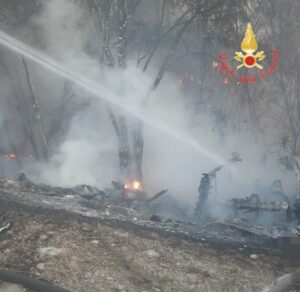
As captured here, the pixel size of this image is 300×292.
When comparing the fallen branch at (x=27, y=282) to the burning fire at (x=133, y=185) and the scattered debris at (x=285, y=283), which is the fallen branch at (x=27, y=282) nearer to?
the scattered debris at (x=285, y=283)

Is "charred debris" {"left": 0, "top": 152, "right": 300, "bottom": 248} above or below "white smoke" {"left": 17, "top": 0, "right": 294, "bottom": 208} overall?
below

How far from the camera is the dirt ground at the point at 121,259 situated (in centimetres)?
604

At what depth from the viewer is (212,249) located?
7.39 m

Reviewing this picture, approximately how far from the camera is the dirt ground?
238 inches

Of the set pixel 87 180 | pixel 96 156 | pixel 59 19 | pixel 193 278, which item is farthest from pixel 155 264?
pixel 59 19

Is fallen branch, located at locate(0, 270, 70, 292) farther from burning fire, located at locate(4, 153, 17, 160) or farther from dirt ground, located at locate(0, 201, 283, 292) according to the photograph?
burning fire, located at locate(4, 153, 17, 160)

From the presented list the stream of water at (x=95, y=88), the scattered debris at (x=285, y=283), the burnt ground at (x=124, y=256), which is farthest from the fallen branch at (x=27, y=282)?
the stream of water at (x=95, y=88)

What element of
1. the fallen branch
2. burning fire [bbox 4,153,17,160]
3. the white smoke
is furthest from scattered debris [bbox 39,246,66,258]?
burning fire [bbox 4,153,17,160]

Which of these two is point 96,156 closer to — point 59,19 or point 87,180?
point 87,180

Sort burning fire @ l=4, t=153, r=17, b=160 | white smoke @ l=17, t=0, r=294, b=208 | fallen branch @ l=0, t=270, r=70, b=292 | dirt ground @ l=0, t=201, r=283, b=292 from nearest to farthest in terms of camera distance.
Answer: fallen branch @ l=0, t=270, r=70, b=292 < dirt ground @ l=0, t=201, r=283, b=292 < white smoke @ l=17, t=0, r=294, b=208 < burning fire @ l=4, t=153, r=17, b=160

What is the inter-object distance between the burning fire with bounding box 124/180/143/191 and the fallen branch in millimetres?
7873

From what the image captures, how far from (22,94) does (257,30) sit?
10.3 m

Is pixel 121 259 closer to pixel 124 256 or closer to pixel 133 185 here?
pixel 124 256

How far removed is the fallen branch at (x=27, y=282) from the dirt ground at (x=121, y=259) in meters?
0.17
